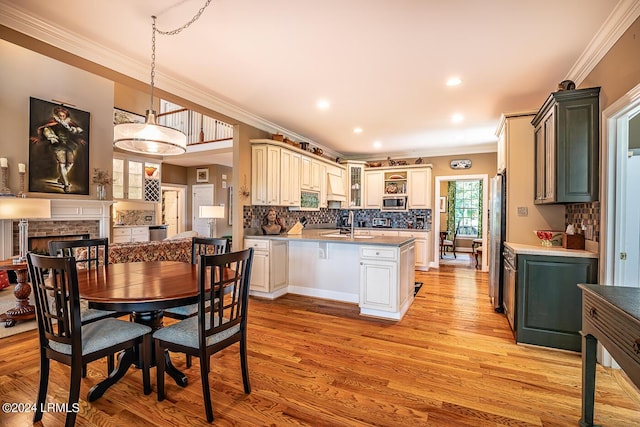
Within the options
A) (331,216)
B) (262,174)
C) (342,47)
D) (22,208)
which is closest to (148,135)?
(342,47)

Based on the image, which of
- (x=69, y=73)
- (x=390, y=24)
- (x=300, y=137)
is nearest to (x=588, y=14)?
(x=390, y=24)

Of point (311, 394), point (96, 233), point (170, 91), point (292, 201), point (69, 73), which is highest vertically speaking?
point (69, 73)

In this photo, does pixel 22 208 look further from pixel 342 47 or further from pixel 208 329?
pixel 342 47

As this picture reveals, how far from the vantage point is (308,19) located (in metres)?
2.32

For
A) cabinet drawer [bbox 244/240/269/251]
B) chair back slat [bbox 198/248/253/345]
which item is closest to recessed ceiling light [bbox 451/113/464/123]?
cabinet drawer [bbox 244/240/269/251]

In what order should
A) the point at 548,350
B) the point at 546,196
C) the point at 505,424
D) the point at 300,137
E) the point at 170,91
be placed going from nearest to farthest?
the point at 505,424
the point at 548,350
the point at 546,196
the point at 170,91
the point at 300,137

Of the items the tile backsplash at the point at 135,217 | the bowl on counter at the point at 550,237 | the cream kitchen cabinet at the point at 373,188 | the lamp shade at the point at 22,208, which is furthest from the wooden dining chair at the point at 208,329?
the tile backsplash at the point at 135,217

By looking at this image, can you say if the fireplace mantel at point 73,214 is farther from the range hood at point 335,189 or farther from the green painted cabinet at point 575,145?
the green painted cabinet at point 575,145

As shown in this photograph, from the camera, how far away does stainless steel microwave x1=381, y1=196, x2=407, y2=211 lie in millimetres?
7074

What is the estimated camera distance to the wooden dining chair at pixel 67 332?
164 cm

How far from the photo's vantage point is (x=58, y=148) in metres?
5.33

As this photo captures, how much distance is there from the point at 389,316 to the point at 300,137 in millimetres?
3718

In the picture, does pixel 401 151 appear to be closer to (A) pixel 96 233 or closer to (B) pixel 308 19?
(B) pixel 308 19

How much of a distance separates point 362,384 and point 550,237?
7.98ft
